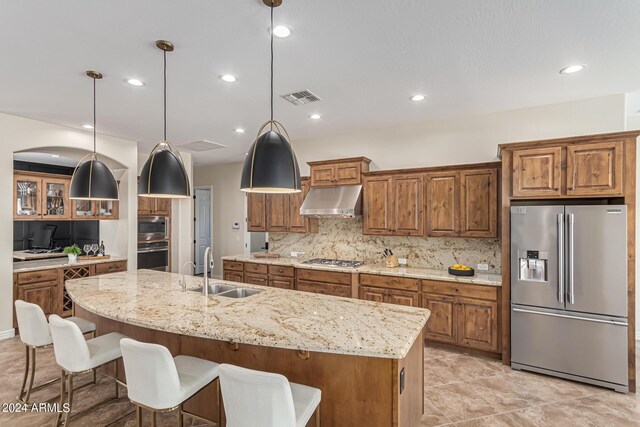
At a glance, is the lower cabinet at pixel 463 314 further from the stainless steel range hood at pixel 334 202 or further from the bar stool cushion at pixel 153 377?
the bar stool cushion at pixel 153 377

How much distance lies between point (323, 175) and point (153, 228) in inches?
154

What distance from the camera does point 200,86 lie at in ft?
10.7

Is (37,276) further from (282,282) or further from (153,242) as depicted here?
(282,282)

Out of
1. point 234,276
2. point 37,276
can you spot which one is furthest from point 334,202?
point 37,276

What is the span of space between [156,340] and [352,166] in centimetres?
329

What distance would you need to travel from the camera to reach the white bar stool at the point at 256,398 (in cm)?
141

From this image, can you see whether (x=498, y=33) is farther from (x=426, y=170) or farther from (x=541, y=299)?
(x=541, y=299)

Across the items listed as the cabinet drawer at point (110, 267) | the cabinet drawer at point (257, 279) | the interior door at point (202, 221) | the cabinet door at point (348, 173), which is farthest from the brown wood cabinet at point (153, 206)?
the cabinet door at point (348, 173)

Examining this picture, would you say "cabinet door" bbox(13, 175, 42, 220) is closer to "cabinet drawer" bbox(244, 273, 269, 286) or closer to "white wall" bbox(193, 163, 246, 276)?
"cabinet drawer" bbox(244, 273, 269, 286)

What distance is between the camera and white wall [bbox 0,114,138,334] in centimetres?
412

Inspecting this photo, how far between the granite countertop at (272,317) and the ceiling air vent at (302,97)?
6.83 feet

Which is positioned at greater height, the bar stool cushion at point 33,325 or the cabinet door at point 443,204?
the cabinet door at point 443,204

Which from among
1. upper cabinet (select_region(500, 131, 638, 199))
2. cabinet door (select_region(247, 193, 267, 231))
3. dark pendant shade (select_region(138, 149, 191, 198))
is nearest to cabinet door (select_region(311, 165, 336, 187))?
cabinet door (select_region(247, 193, 267, 231))

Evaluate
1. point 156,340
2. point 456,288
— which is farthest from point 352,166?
point 156,340
